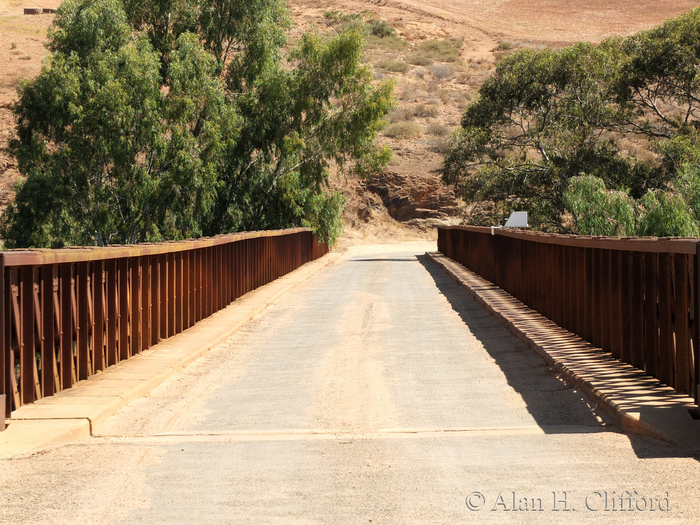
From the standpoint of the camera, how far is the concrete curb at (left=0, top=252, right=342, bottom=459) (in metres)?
6.76

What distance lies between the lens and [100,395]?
8.33 metres

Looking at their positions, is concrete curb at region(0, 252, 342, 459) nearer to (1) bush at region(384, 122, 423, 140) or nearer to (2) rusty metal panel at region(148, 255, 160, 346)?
(2) rusty metal panel at region(148, 255, 160, 346)

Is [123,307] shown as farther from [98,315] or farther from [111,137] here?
[111,137]

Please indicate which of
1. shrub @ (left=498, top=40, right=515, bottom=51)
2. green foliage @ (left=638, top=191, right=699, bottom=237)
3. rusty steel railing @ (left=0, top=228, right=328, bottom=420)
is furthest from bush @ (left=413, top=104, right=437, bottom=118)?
rusty steel railing @ (left=0, top=228, right=328, bottom=420)

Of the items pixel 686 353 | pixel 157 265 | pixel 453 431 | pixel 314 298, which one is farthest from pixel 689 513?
pixel 314 298

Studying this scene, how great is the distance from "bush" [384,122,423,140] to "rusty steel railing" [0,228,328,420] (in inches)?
2719

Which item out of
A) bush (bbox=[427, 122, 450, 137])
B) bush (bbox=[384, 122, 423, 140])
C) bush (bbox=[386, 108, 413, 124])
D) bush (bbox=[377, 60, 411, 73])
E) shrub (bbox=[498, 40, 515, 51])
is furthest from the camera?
shrub (bbox=[498, 40, 515, 51])

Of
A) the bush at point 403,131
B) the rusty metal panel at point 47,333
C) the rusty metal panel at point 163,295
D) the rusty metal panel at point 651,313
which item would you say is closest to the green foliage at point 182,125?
the rusty metal panel at point 163,295

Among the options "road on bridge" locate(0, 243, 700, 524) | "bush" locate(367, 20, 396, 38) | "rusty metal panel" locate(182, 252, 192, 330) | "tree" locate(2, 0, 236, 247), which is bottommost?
"road on bridge" locate(0, 243, 700, 524)

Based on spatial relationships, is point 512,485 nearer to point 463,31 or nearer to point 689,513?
point 689,513

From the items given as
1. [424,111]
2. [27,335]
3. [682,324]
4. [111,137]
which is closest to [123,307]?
[27,335]

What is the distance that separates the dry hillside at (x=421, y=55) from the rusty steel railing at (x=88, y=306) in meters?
36.4

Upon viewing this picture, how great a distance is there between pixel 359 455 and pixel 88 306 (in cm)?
420

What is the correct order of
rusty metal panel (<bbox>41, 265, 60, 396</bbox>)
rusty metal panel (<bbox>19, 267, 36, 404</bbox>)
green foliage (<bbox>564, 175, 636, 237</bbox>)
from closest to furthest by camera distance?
rusty metal panel (<bbox>19, 267, 36, 404</bbox>)
rusty metal panel (<bbox>41, 265, 60, 396</bbox>)
green foliage (<bbox>564, 175, 636, 237</bbox>)
